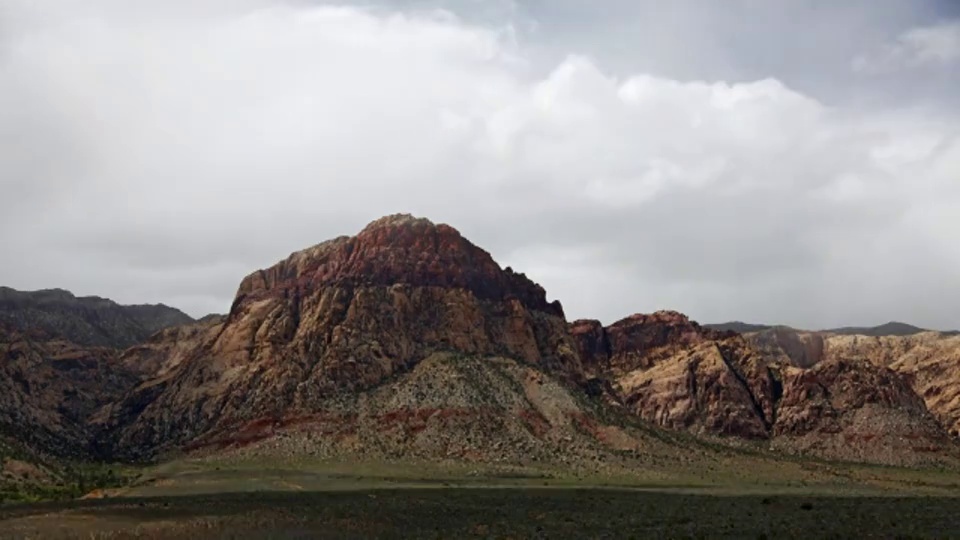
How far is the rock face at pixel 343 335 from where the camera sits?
16375 centimetres

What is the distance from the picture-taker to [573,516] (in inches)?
3115

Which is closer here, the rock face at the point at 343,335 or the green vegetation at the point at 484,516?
the green vegetation at the point at 484,516

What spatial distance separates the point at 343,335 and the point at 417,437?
101 feet

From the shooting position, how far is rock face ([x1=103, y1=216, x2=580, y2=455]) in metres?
164

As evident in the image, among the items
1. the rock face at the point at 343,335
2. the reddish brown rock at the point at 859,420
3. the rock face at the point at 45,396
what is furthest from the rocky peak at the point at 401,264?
the reddish brown rock at the point at 859,420

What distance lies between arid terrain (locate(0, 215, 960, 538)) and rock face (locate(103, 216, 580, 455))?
1.50ft

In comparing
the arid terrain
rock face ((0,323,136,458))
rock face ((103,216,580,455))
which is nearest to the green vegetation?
the arid terrain

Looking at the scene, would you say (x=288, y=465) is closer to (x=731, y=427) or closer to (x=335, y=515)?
(x=335, y=515)

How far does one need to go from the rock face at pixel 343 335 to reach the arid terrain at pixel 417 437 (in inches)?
18.0

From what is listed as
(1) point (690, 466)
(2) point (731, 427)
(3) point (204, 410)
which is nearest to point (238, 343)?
(3) point (204, 410)

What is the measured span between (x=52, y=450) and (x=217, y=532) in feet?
302

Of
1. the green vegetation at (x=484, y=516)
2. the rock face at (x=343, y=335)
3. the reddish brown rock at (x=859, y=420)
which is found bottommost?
the green vegetation at (x=484, y=516)

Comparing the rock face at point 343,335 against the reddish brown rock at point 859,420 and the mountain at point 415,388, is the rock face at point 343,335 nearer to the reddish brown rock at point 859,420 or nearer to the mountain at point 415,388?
the mountain at point 415,388

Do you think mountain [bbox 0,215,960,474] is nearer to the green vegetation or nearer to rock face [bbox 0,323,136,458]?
rock face [bbox 0,323,136,458]
